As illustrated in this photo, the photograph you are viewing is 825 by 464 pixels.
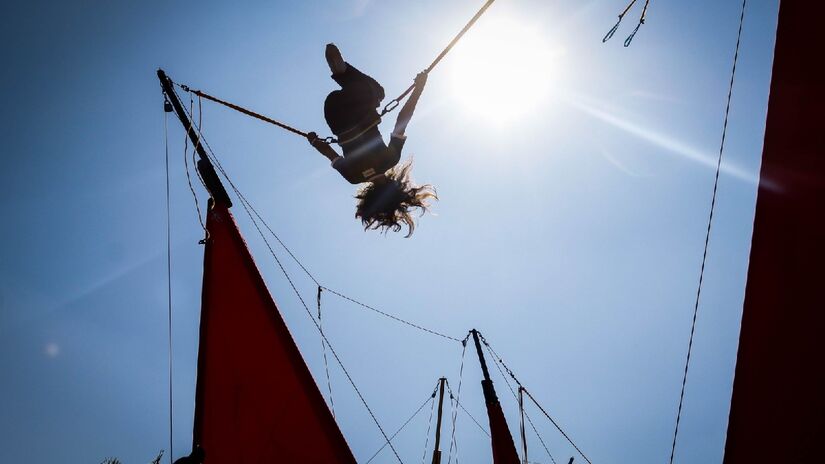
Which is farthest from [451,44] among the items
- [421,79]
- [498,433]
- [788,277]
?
[498,433]

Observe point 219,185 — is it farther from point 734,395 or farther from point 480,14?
point 734,395

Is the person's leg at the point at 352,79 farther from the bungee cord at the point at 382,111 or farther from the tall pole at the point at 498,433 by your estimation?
the tall pole at the point at 498,433

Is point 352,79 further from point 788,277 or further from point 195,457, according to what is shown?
point 788,277

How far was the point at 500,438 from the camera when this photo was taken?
8234mm

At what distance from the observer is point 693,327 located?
3352 mm

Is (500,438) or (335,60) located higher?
(335,60)

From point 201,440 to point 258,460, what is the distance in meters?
0.68

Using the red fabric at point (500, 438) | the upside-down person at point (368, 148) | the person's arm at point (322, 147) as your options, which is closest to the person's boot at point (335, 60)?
the upside-down person at point (368, 148)

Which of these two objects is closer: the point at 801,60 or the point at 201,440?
the point at 801,60

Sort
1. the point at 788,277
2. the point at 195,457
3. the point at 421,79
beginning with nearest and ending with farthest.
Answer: the point at 788,277, the point at 195,457, the point at 421,79

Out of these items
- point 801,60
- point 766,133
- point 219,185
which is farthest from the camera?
point 219,185

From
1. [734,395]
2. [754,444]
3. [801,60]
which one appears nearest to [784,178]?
[801,60]

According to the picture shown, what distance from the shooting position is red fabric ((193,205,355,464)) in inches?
133

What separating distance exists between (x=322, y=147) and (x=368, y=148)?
Answer: 571 millimetres
